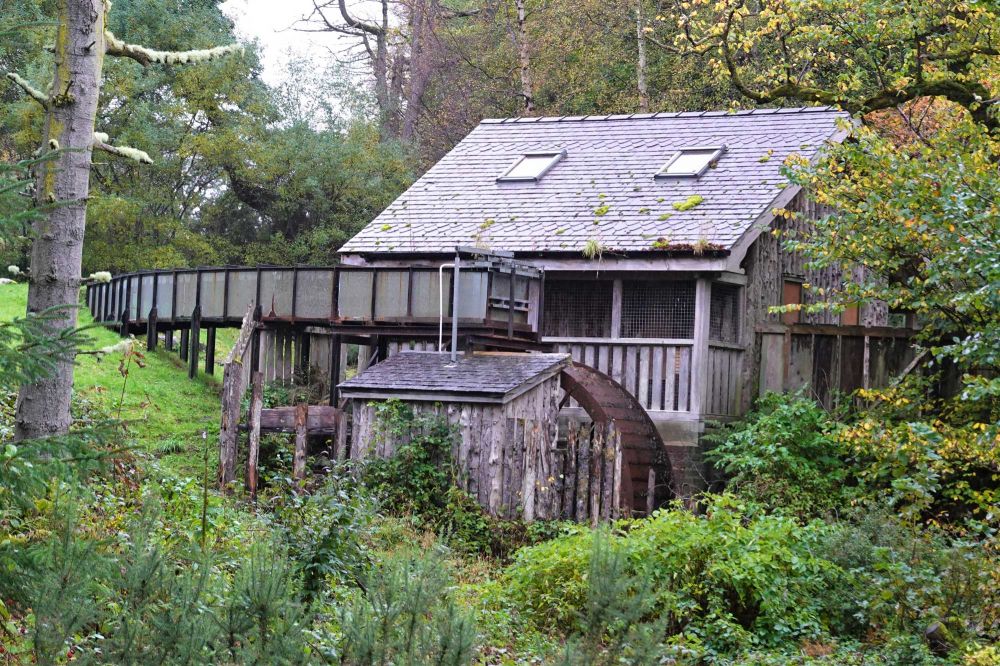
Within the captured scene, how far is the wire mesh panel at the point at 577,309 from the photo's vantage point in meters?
21.9

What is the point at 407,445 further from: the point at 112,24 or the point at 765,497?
the point at 112,24

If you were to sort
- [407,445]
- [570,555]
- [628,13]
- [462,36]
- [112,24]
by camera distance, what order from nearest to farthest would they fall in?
[570,555] < [407,445] < [112,24] < [628,13] < [462,36]

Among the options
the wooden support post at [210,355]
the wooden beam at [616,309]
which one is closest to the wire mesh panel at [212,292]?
the wooden support post at [210,355]

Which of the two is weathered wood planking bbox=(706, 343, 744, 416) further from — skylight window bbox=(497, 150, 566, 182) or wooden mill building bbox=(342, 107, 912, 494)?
skylight window bbox=(497, 150, 566, 182)

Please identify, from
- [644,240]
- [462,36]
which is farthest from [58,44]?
Result: [462,36]

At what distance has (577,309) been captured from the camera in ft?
72.5

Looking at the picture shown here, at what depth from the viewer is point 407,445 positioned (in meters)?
17.0

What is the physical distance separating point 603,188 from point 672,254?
10.8ft

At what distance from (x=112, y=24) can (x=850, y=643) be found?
27147 mm

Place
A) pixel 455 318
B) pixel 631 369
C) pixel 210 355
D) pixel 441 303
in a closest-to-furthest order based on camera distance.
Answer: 1. pixel 455 318
2. pixel 441 303
3. pixel 631 369
4. pixel 210 355

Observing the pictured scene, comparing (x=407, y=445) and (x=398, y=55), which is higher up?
(x=398, y=55)

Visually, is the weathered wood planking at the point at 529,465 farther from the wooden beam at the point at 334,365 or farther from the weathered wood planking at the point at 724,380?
the wooden beam at the point at 334,365

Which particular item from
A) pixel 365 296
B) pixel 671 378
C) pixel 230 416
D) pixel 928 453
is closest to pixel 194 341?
pixel 365 296

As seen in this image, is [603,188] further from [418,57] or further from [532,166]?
[418,57]
